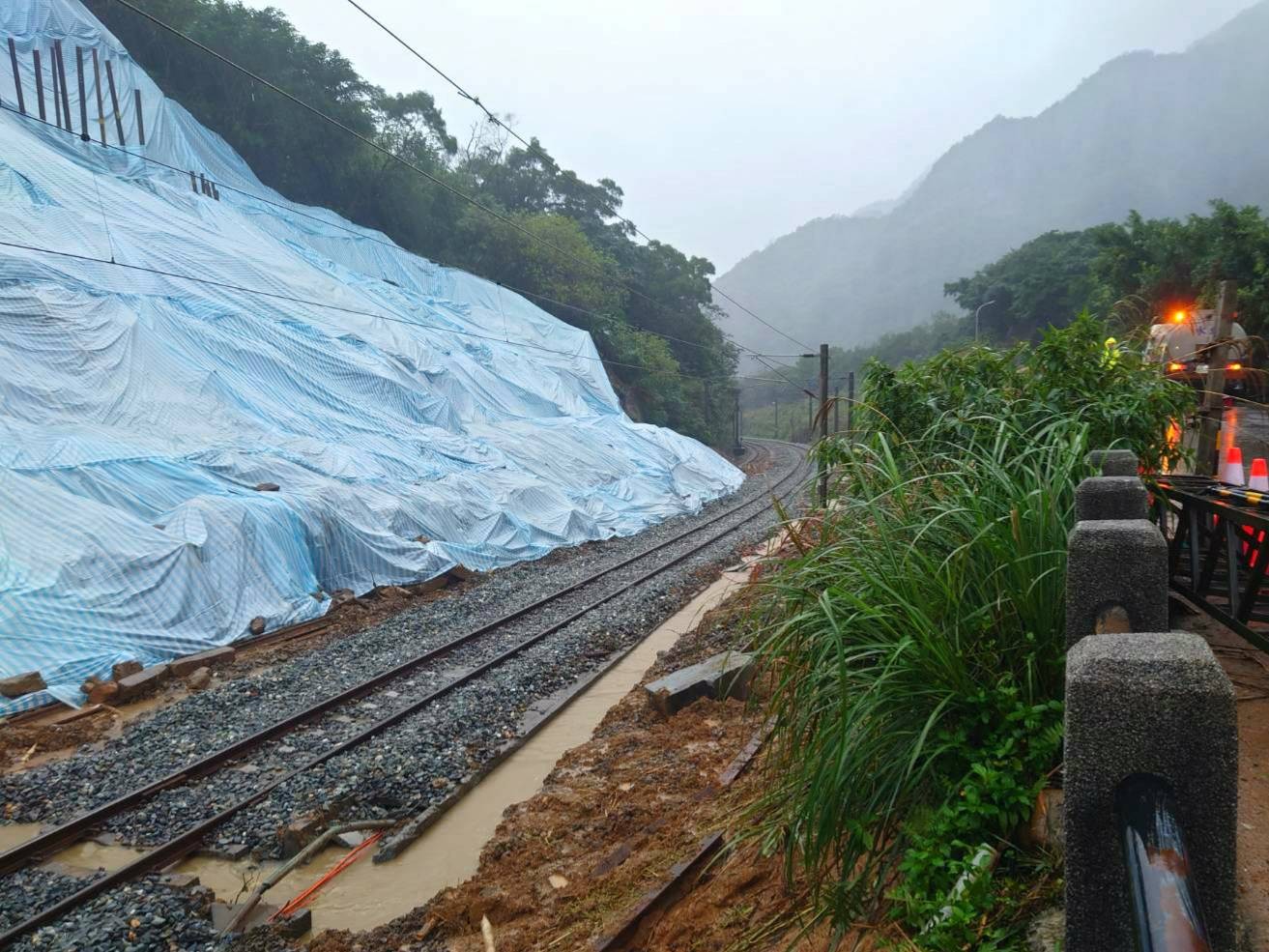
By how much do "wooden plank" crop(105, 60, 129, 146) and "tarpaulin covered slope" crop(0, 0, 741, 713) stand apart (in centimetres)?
22

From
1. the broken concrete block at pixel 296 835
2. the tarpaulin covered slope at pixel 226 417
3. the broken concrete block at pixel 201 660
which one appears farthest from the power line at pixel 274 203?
the broken concrete block at pixel 296 835

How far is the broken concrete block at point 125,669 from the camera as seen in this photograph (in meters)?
9.52

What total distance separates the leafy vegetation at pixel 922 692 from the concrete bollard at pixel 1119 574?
406 millimetres

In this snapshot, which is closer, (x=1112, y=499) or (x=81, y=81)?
(x=1112, y=499)

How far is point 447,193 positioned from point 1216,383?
1372 inches

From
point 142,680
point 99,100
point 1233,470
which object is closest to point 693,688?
point 1233,470

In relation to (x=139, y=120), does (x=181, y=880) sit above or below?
below

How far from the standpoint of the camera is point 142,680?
939 cm

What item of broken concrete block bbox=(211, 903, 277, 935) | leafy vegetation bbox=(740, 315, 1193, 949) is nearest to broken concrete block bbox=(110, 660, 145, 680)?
broken concrete block bbox=(211, 903, 277, 935)

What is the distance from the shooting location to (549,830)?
241 inches

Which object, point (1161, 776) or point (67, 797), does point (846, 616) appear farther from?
point (67, 797)

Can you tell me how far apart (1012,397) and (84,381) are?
15.0 m

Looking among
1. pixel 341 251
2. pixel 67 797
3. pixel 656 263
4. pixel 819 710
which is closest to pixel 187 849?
pixel 67 797

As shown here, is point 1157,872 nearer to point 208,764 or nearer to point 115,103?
point 208,764
